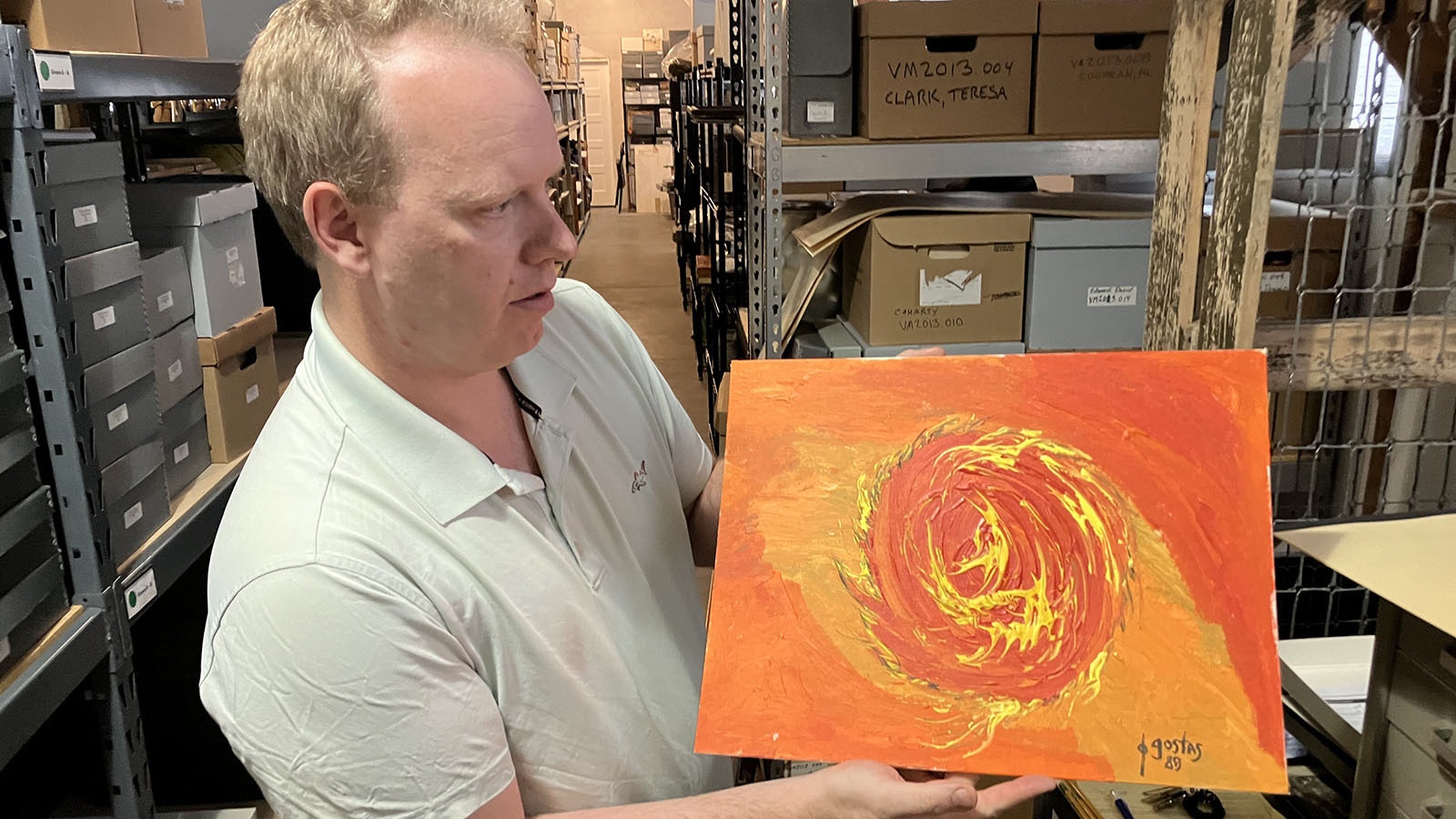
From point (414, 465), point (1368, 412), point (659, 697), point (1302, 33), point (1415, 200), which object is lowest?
Result: point (659, 697)

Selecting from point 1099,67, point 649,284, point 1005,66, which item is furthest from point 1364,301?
Answer: point 649,284

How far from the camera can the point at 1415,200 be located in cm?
110

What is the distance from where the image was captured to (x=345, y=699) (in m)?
0.73

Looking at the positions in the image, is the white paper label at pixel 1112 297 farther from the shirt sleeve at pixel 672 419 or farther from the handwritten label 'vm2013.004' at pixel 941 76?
the shirt sleeve at pixel 672 419

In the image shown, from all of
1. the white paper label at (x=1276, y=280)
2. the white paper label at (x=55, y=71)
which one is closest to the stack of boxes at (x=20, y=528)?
the white paper label at (x=55, y=71)

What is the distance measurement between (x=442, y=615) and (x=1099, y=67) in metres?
1.54

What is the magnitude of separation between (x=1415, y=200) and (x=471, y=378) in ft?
3.55

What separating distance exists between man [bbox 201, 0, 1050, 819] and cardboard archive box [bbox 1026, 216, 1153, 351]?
3.92 feet

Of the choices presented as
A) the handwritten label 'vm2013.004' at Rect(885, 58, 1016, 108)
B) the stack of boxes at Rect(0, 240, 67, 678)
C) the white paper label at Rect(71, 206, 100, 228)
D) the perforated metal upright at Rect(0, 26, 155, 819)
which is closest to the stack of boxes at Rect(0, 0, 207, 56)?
the perforated metal upright at Rect(0, 26, 155, 819)

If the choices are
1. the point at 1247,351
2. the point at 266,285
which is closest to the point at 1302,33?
the point at 1247,351

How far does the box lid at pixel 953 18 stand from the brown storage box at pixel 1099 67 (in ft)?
0.16

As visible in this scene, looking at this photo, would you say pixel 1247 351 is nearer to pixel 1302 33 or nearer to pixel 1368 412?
pixel 1302 33

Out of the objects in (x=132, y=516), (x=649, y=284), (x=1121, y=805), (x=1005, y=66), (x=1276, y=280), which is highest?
(x=1005, y=66)
